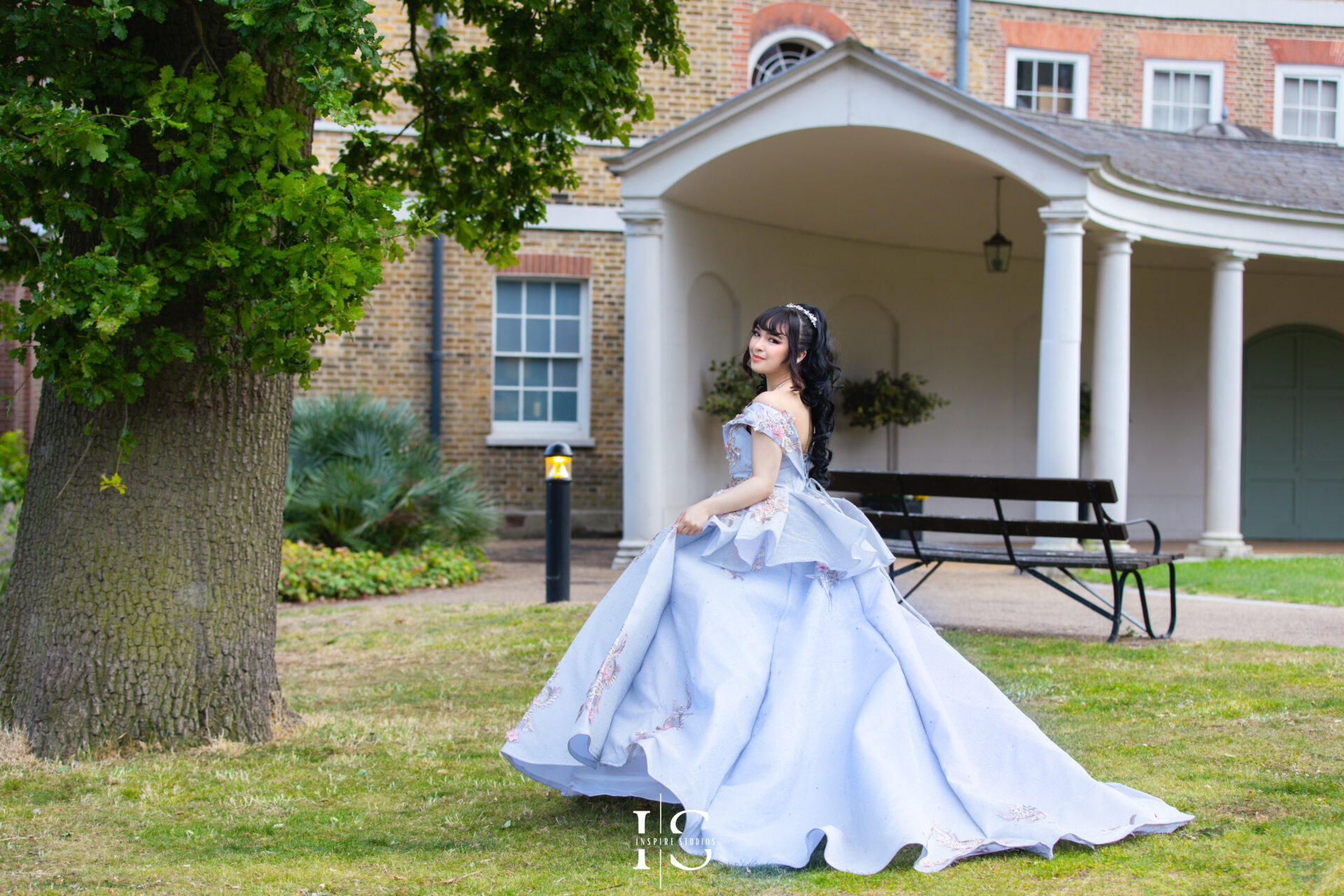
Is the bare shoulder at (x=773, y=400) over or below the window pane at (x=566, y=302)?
below

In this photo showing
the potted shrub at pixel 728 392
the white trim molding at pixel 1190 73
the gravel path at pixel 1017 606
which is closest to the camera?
the gravel path at pixel 1017 606

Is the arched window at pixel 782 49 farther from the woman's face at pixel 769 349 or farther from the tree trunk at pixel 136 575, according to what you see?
the woman's face at pixel 769 349

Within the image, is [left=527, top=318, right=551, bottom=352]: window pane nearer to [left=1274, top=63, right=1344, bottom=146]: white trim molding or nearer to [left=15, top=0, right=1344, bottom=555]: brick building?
[left=15, top=0, right=1344, bottom=555]: brick building

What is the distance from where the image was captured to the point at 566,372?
46.3 ft

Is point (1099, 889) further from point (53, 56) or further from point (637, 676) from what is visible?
point (53, 56)

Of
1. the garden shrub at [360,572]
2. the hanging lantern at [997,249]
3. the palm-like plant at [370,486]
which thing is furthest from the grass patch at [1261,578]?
the palm-like plant at [370,486]

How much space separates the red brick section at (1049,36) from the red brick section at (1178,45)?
0.67 meters

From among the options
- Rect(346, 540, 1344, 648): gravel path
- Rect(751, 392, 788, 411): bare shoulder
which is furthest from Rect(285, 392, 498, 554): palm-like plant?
Rect(751, 392, 788, 411): bare shoulder

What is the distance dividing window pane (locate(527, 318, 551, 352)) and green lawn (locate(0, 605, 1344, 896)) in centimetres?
798

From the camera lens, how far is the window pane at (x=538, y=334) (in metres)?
14.1

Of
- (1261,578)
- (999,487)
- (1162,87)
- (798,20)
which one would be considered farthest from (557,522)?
(1162,87)

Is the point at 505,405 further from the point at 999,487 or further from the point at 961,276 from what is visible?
the point at 999,487

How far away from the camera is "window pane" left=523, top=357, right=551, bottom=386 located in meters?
14.1

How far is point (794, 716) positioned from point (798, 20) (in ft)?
43.1
